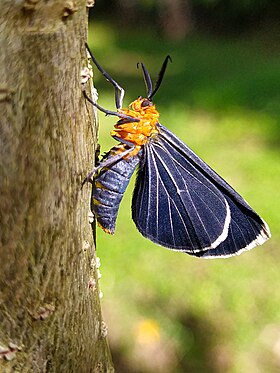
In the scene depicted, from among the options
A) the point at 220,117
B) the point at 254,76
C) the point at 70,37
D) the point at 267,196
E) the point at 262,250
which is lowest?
the point at 70,37

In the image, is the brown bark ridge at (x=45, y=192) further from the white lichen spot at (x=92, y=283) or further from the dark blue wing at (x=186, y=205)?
the dark blue wing at (x=186, y=205)

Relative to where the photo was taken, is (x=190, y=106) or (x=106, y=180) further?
(x=190, y=106)

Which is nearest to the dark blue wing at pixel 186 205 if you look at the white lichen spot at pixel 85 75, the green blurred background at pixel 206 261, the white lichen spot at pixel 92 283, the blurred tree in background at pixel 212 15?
the white lichen spot at pixel 92 283

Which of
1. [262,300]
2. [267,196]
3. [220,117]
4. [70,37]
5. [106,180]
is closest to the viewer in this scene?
[70,37]

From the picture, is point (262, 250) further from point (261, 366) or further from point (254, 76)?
point (254, 76)

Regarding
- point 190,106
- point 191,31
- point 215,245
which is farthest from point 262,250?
point 191,31

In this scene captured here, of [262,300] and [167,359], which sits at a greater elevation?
[262,300]

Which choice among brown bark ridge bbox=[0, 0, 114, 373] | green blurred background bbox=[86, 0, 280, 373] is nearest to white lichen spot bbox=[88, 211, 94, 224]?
brown bark ridge bbox=[0, 0, 114, 373]

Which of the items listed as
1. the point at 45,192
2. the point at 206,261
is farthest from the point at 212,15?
the point at 45,192
